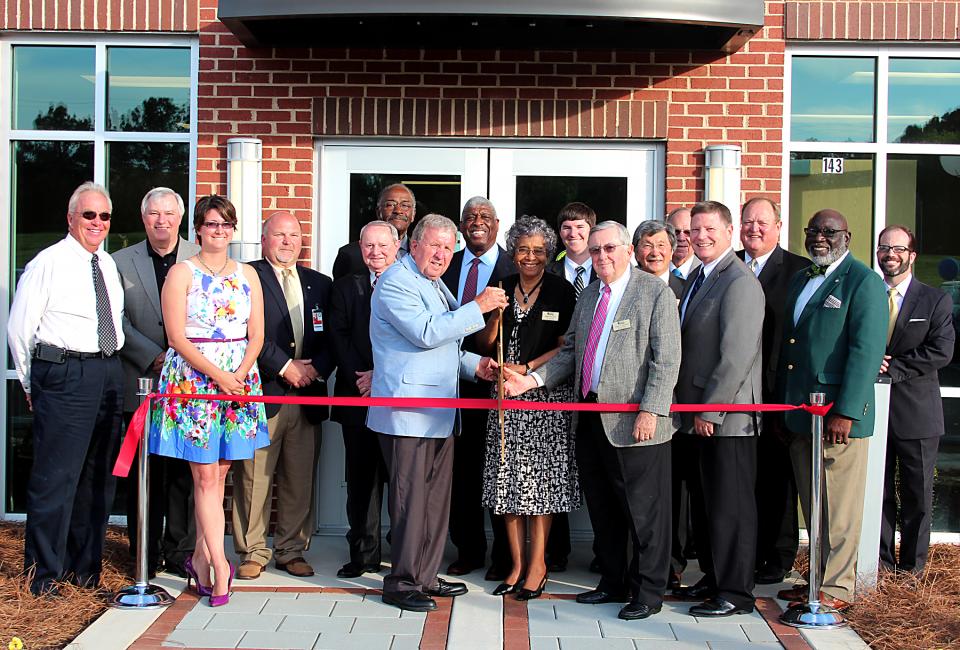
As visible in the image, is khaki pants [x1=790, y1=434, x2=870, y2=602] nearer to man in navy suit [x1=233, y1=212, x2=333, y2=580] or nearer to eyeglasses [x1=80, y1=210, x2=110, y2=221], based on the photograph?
man in navy suit [x1=233, y1=212, x2=333, y2=580]

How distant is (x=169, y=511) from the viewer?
6438mm

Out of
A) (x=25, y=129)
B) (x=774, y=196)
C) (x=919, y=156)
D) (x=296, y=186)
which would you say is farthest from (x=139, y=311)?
(x=919, y=156)

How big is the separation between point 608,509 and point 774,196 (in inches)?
112

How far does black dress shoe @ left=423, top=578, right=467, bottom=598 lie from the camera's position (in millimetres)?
5879

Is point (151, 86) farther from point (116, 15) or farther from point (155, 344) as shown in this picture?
point (155, 344)

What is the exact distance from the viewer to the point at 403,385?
223 inches

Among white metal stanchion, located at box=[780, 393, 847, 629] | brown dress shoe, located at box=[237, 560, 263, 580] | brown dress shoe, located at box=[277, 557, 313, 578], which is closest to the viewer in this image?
white metal stanchion, located at box=[780, 393, 847, 629]

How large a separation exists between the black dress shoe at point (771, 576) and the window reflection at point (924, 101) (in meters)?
3.24

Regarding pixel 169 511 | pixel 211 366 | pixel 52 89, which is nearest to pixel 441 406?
pixel 211 366

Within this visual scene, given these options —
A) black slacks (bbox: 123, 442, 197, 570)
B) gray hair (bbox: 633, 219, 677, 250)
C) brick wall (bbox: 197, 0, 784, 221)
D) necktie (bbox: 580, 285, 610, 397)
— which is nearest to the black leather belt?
black slacks (bbox: 123, 442, 197, 570)

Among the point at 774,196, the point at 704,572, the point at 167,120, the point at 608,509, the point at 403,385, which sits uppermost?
the point at 167,120

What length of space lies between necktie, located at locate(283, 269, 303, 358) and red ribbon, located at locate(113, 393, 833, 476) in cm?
62

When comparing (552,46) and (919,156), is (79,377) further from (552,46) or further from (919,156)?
(919,156)

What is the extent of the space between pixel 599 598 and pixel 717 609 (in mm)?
637
